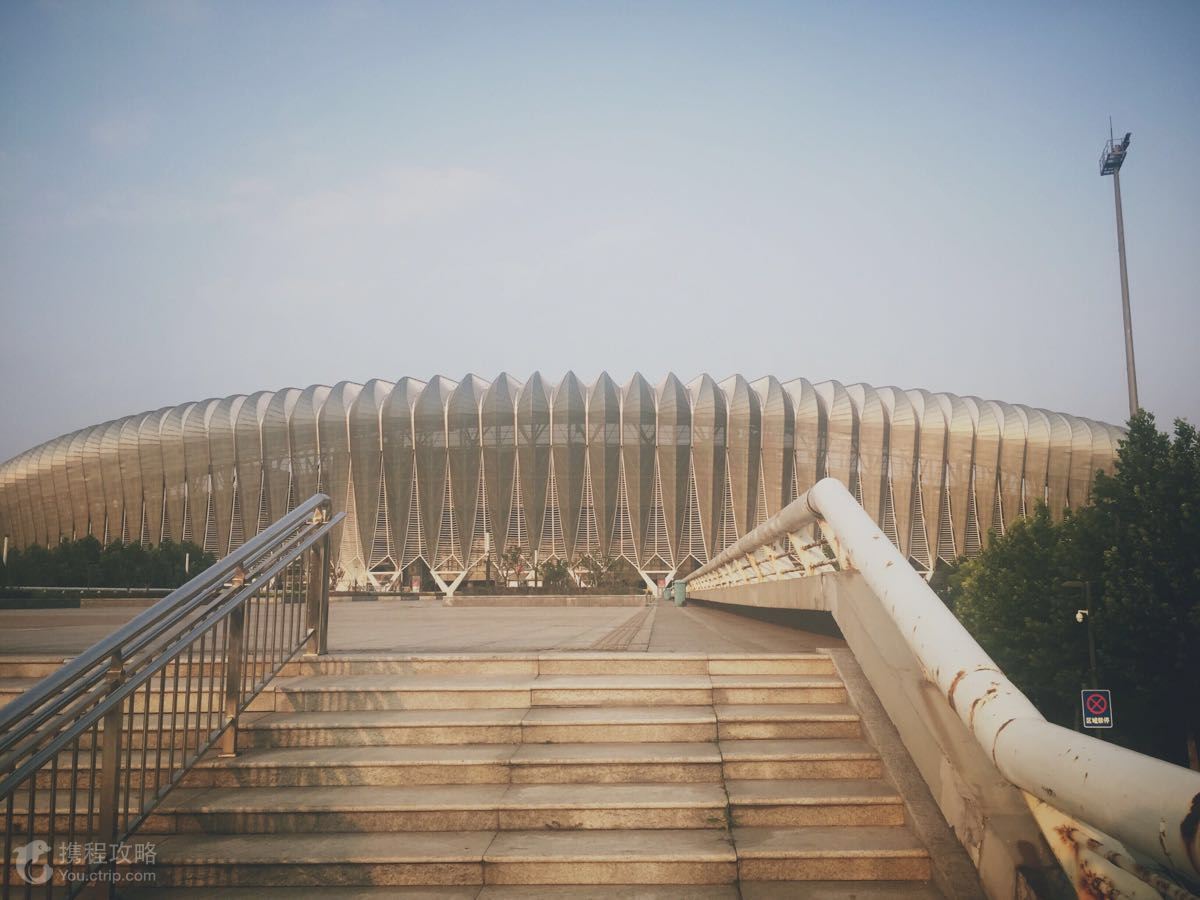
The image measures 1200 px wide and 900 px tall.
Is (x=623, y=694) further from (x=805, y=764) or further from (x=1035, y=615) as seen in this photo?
(x=1035, y=615)

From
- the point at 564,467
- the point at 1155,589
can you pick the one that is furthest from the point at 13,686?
the point at 564,467

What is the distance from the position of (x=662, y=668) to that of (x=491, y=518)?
6881cm

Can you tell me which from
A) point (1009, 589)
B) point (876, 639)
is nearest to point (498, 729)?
point (876, 639)

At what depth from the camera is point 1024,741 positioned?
2445mm

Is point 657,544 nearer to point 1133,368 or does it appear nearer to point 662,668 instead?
point 1133,368

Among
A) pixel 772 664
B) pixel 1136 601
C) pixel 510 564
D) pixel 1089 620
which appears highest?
pixel 772 664

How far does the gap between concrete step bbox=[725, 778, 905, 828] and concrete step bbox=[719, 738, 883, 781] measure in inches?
8.2

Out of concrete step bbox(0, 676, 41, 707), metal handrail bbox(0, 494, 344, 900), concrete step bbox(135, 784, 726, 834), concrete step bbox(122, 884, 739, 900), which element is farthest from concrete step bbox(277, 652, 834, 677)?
concrete step bbox(122, 884, 739, 900)

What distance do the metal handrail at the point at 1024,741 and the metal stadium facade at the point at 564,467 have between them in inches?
2693

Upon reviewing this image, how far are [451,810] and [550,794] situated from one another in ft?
1.54

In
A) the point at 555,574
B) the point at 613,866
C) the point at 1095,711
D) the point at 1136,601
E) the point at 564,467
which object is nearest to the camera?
the point at 613,866

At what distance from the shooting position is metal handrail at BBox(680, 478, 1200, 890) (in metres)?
1.71

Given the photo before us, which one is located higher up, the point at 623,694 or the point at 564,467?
the point at 564,467

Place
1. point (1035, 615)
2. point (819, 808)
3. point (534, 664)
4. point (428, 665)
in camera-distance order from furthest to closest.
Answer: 1. point (1035, 615)
2. point (428, 665)
3. point (534, 664)
4. point (819, 808)
